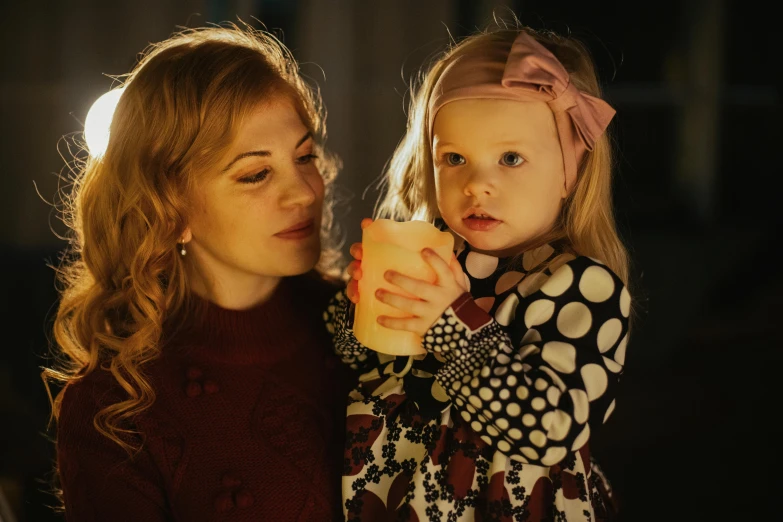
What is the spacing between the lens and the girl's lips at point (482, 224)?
1.21 m

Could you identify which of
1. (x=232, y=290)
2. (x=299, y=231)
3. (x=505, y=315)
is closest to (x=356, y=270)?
(x=505, y=315)

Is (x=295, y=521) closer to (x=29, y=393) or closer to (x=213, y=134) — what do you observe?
(x=213, y=134)

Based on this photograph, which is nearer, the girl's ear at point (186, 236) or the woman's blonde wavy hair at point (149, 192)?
the woman's blonde wavy hair at point (149, 192)

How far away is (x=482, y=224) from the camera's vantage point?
1.21 metres

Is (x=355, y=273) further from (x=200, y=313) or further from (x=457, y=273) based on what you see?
(x=200, y=313)

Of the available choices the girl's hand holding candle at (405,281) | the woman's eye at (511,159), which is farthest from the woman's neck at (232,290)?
the woman's eye at (511,159)

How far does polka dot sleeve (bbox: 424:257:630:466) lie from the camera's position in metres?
1.06

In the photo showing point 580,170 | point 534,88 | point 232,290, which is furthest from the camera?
point 232,290

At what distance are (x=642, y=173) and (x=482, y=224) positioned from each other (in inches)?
130

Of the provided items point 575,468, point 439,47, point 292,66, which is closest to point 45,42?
point 439,47

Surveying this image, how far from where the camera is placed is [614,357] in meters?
1.16

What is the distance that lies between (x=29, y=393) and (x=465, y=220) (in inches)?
93.1

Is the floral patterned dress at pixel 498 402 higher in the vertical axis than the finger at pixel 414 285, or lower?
lower

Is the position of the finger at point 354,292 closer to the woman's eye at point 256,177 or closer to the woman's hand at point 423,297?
the woman's hand at point 423,297
